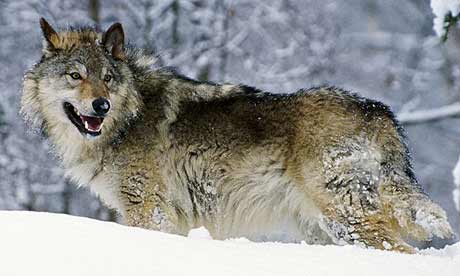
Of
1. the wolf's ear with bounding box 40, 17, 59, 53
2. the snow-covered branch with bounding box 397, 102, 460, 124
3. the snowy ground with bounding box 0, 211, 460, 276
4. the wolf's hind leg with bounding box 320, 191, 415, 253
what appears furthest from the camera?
the snow-covered branch with bounding box 397, 102, 460, 124

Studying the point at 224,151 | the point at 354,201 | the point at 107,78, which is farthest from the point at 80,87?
the point at 354,201

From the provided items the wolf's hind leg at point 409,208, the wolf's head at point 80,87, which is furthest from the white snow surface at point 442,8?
the wolf's head at point 80,87

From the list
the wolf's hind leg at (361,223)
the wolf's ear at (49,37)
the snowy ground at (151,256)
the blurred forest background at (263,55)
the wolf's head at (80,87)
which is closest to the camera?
the snowy ground at (151,256)

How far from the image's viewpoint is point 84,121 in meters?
6.66

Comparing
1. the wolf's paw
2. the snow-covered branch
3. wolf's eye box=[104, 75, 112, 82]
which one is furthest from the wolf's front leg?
the snow-covered branch

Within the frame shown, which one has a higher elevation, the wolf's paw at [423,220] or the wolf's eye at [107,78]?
the wolf's eye at [107,78]

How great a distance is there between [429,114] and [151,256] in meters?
16.4

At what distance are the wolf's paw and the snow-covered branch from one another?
12.9m

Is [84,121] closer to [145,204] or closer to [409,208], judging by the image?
[145,204]

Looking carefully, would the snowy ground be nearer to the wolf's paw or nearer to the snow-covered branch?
the wolf's paw

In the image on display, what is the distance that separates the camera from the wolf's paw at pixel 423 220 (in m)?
6.15

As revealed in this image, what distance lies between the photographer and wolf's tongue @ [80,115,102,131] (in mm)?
6605

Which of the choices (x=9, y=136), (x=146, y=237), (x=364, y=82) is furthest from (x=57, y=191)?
Result: (x=146, y=237)

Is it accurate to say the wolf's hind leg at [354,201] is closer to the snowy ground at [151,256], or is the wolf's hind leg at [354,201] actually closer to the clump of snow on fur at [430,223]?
the clump of snow on fur at [430,223]
